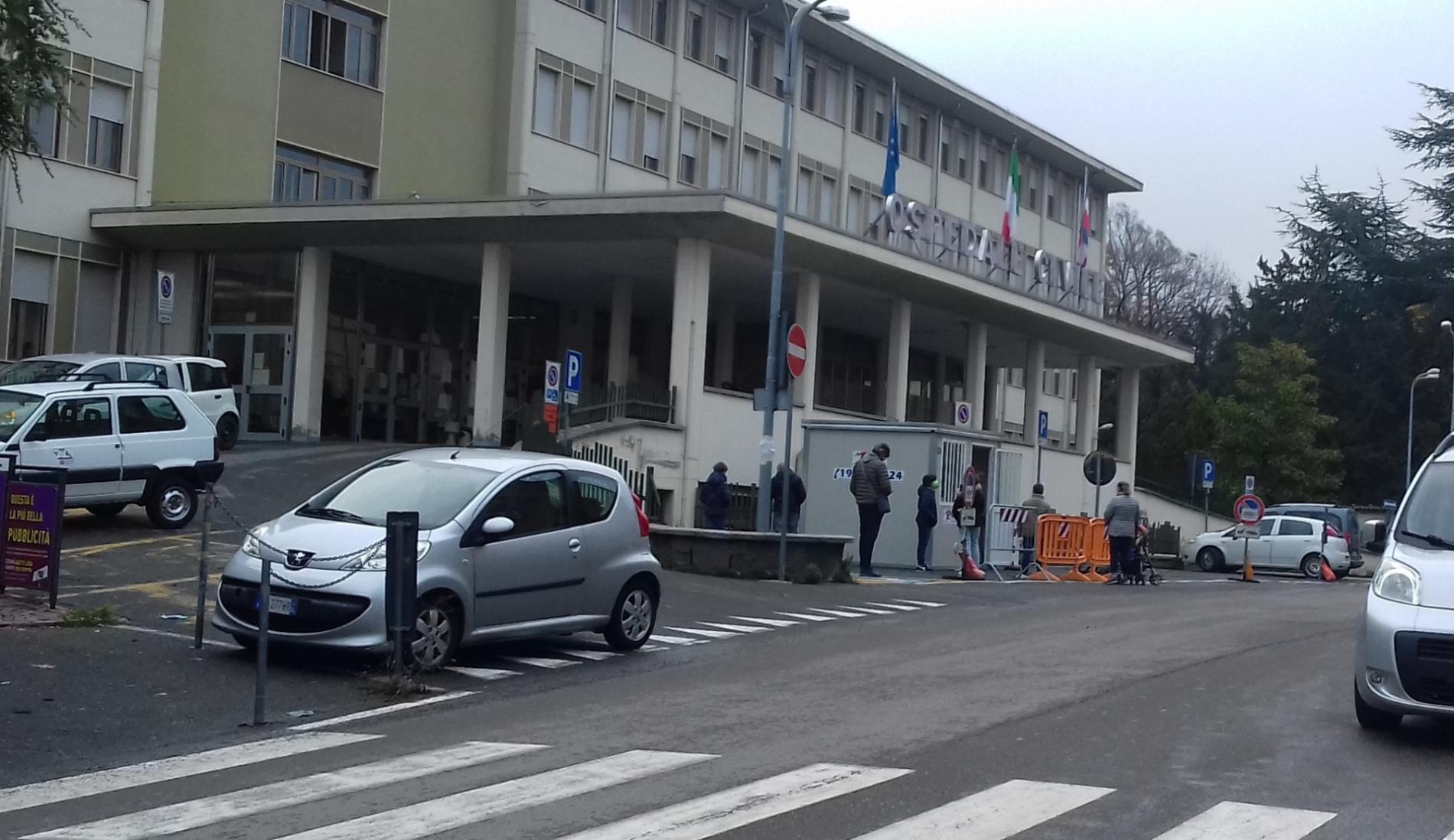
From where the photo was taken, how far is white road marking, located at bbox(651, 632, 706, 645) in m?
15.9

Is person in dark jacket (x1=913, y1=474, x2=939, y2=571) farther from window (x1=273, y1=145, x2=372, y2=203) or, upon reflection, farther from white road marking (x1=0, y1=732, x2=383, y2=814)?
white road marking (x1=0, y1=732, x2=383, y2=814)

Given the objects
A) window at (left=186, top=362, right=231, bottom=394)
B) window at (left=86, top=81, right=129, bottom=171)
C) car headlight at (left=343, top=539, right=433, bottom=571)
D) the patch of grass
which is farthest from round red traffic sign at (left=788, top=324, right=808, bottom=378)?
window at (left=86, top=81, right=129, bottom=171)

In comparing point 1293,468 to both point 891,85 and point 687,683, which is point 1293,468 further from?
point 687,683

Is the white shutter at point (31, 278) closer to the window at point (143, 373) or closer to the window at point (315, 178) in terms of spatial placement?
the window at point (315, 178)

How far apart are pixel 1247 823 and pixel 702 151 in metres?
38.6

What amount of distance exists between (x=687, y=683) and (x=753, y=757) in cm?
350

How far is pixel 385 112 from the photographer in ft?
129

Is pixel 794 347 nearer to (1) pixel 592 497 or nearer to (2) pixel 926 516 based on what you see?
(2) pixel 926 516

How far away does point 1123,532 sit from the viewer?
2889cm

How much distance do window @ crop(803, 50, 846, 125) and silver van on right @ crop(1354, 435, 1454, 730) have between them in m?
38.7

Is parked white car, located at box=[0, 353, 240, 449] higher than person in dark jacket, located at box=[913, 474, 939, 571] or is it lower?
higher

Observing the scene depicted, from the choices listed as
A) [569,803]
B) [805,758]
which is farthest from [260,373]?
[569,803]

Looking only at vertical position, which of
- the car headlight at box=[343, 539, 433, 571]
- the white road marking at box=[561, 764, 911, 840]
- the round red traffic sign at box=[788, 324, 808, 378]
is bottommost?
the white road marking at box=[561, 764, 911, 840]

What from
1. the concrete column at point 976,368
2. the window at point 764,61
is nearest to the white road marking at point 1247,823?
the concrete column at point 976,368
